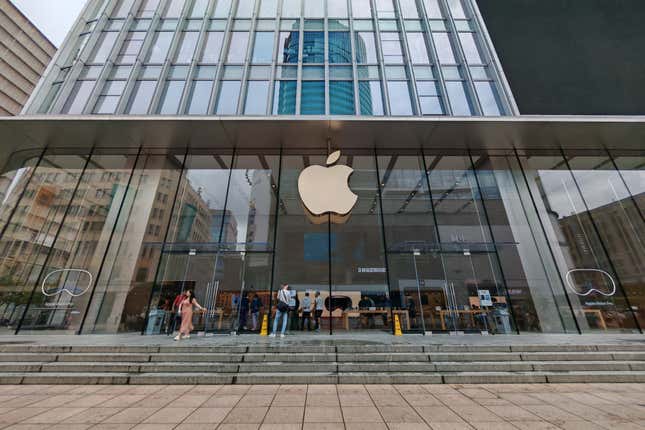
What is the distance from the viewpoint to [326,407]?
15.2 feet

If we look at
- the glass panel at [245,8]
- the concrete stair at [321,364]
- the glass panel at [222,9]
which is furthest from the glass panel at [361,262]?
the glass panel at [222,9]

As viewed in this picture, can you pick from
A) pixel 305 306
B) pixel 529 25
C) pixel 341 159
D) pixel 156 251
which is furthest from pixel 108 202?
pixel 529 25

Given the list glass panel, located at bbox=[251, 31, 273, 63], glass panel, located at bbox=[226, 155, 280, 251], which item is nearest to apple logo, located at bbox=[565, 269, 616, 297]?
glass panel, located at bbox=[226, 155, 280, 251]

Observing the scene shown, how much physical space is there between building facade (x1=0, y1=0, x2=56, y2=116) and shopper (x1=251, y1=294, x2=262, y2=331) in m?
53.7

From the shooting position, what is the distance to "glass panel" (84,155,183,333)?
11602 millimetres

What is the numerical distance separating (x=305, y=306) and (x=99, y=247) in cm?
994

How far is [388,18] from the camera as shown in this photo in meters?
17.7

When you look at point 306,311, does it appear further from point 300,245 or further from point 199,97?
point 199,97

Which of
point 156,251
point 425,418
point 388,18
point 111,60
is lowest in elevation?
point 425,418

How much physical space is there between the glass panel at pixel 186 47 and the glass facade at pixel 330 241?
19.7 ft

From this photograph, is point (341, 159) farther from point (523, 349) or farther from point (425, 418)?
point (425, 418)

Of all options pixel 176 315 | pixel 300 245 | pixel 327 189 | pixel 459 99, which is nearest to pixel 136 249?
pixel 176 315

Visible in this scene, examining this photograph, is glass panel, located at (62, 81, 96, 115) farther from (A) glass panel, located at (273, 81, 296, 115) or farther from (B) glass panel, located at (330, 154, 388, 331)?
(B) glass panel, located at (330, 154, 388, 331)

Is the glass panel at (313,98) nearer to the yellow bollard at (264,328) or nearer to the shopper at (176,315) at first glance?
the yellow bollard at (264,328)
